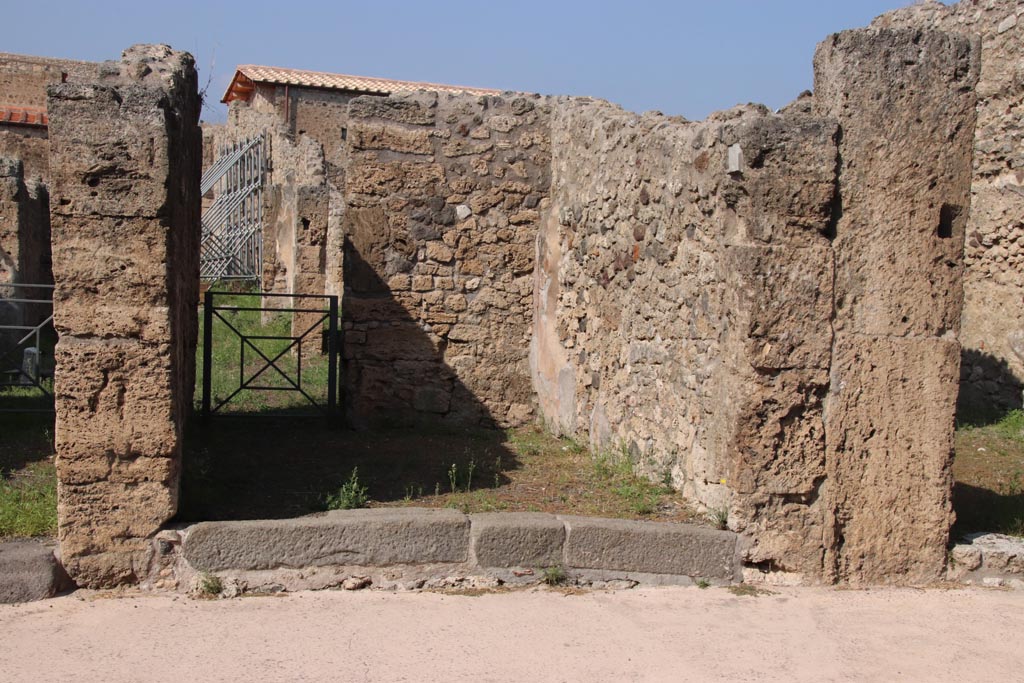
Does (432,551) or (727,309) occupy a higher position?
(727,309)

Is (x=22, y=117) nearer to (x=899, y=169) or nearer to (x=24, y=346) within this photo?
(x=24, y=346)

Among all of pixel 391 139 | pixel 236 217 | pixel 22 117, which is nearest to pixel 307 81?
pixel 236 217

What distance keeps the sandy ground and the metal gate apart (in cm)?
1537

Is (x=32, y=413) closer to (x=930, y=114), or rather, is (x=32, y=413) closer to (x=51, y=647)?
(x=51, y=647)

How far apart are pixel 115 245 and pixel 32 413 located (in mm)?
4329

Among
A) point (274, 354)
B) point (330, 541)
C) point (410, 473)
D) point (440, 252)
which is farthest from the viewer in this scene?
point (274, 354)

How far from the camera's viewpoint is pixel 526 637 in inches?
164

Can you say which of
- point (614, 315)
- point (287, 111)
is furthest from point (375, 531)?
point (287, 111)

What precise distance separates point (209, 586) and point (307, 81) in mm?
23088

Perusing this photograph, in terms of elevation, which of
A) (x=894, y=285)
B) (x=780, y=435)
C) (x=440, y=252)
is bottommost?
(x=780, y=435)

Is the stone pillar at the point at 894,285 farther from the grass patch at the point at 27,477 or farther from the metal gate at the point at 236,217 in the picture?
the metal gate at the point at 236,217

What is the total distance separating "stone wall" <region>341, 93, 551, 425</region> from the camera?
7.57 meters

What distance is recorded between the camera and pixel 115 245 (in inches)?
174

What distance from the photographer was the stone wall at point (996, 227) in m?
8.84
